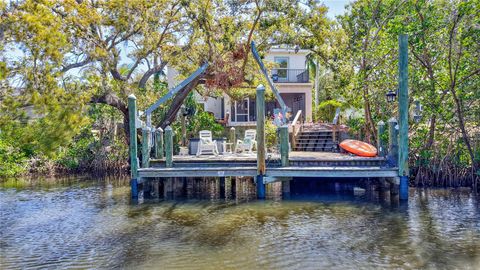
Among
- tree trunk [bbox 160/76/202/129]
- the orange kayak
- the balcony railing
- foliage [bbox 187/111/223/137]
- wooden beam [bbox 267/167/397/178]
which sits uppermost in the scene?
the balcony railing

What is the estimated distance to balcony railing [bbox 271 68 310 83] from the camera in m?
30.6

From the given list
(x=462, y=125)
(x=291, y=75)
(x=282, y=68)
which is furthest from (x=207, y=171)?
(x=291, y=75)

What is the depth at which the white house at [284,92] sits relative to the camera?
3041cm

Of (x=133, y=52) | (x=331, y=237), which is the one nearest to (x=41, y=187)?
(x=133, y=52)

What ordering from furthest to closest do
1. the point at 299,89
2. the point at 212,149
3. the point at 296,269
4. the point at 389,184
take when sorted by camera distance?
the point at 299,89 < the point at 212,149 < the point at 389,184 < the point at 296,269

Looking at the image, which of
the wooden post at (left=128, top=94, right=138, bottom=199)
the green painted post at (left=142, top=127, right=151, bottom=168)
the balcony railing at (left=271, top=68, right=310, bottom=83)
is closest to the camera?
the wooden post at (left=128, top=94, right=138, bottom=199)

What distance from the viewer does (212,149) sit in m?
17.4

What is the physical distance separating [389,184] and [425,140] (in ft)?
10.5

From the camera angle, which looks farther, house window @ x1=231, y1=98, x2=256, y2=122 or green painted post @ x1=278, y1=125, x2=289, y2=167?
house window @ x1=231, y1=98, x2=256, y2=122

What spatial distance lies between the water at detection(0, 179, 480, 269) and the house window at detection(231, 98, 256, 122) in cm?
1593

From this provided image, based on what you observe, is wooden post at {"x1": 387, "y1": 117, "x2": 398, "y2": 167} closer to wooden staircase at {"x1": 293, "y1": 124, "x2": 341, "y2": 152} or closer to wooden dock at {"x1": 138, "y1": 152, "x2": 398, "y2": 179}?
wooden dock at {"x1": 138, "y1": 152, "x2": 398, "y2": 179}

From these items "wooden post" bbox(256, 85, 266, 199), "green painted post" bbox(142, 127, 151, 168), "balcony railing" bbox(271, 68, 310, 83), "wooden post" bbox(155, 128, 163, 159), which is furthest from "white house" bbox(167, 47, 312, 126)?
"wooden post" bbox(256, 85, 266, 199)

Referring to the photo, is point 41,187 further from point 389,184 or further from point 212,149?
point 389,184

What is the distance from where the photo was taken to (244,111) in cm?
3106
